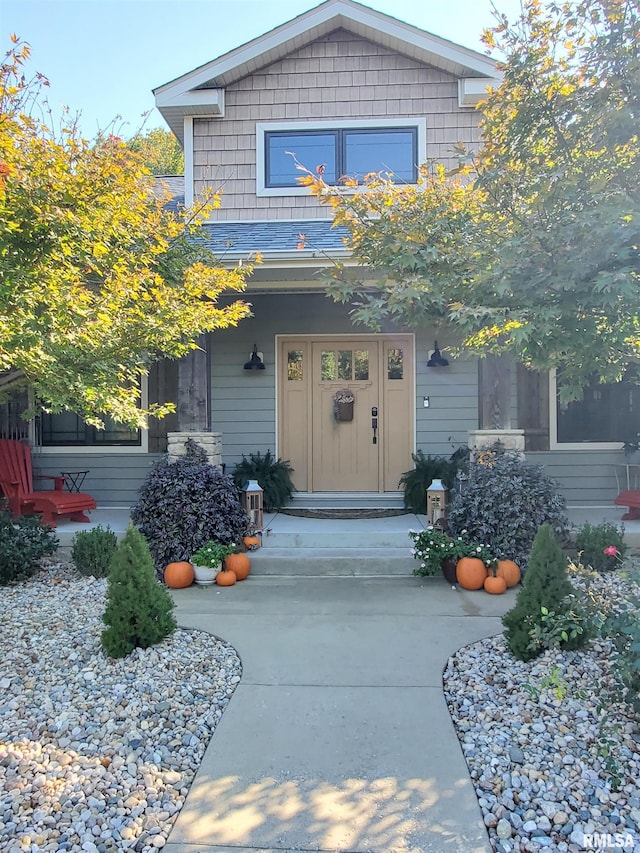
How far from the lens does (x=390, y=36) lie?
22.6 feet

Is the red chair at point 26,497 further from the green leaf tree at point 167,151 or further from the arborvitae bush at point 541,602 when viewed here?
the green leaf tree at point 167,151

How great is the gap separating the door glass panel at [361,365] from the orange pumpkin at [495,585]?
3.49 m

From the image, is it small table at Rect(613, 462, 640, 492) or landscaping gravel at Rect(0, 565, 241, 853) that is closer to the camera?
landscaping gravel at Rect(0, 565, 241, 853)

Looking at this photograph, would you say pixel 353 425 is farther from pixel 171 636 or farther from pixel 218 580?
pixel 171 636

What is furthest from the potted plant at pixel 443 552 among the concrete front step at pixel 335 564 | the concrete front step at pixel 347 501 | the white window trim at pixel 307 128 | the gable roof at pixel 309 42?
the gable roof at pixel 309 42

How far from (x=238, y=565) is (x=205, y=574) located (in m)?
0.30

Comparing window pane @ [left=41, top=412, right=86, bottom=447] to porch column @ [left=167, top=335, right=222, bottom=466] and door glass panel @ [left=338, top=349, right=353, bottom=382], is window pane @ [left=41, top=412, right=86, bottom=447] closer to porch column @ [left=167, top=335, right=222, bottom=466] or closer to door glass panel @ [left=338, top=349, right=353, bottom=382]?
porch column @ [left=167, top=335, right=222, bottom=466]

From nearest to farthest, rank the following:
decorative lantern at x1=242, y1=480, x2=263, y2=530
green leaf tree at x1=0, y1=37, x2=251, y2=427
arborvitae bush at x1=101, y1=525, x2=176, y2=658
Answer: green leaf tree at x1=0, y1=37, x2=251, y2=427, arborvitae bush at x1=101, y1=525, x2=176, y2=658, decorative lantern at x1=242, y1=480, x2=263, y2=530

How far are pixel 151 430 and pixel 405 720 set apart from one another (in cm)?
571

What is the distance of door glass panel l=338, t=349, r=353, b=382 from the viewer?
748cm

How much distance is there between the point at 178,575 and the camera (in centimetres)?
486

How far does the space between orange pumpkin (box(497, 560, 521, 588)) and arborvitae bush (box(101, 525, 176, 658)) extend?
2834mm

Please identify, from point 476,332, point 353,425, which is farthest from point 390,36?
point 476,332

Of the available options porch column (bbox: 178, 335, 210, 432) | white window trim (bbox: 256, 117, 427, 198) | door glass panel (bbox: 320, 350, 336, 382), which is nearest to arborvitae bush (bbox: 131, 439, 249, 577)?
porch column (bbox: 178, 335, 210, 432)
